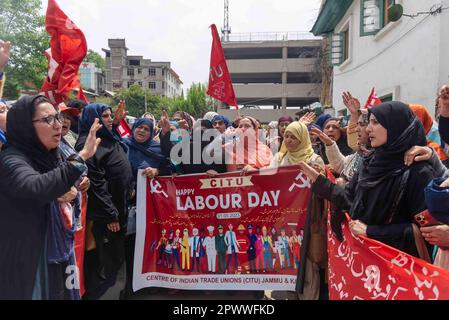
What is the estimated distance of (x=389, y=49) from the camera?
760cm

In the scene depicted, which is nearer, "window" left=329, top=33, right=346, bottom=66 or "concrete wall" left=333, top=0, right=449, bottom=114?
"concrete wall" left=333, top=0, right=449, bottom=114

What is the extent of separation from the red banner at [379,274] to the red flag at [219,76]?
13.1 ft

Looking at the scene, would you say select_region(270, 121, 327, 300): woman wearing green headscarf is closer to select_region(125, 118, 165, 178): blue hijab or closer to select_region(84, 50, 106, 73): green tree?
select_region(125, 118, 165, 178): blue hijab

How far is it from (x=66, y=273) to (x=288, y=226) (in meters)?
1.90

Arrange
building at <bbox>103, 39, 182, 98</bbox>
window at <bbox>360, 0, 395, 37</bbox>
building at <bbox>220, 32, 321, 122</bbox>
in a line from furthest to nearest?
building at <bbox>103, 39, 182, 98</bbox> < building at <bbox>220, 32, 321, 122</bbox> < window at <bbox>360, 0, 395, 37</bbox>

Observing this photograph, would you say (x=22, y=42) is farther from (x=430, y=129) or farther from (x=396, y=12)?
(x=430, y=129)

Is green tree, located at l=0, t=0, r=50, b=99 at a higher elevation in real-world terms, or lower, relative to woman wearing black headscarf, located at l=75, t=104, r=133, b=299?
higher

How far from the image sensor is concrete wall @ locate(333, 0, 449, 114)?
5.41m

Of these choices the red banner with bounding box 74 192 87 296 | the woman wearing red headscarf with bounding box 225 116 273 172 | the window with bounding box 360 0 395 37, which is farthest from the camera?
the window with bounding box 360 0 395 37

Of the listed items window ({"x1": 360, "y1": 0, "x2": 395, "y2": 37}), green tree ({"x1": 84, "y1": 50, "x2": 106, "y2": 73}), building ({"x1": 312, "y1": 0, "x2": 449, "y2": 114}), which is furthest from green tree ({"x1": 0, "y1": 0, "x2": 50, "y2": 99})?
green tree ({"x1": 84, "y1": 50, "x2": 106, "y2": 73})

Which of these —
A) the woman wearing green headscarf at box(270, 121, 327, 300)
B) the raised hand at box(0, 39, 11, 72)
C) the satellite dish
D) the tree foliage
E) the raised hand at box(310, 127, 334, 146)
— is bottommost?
the woman wearing green headscarf at box(270, 121, 327, 300)

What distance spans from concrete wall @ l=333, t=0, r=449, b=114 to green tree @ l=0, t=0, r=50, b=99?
1583 centimetres

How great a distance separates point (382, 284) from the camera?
178 centimetres

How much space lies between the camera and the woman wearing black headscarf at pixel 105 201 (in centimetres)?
306
